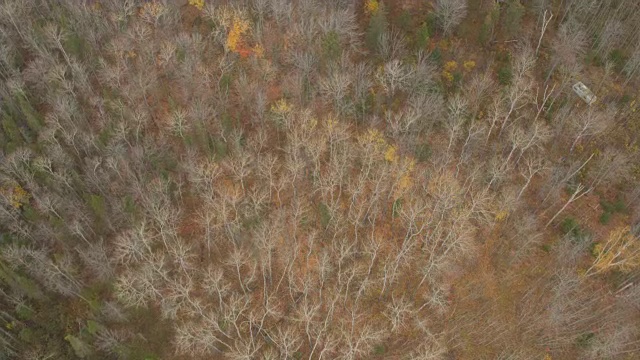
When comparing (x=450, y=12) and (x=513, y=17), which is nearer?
(x=450, y=12)

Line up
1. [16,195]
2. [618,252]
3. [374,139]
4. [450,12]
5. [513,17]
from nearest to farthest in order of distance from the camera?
[618,252] → [16,195] → [374,139] → [450,12] → [513,17]

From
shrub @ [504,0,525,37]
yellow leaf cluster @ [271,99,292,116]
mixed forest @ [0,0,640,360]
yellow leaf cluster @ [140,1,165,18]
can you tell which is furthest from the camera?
yellow leaf cluster @ [140,1,165,18]

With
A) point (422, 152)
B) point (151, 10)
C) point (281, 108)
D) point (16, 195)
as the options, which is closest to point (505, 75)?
point (422, 152)

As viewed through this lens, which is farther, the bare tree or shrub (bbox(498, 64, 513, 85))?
shrub (bbox(498, 64, 513, 85))

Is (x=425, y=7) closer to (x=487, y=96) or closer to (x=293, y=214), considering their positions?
(x=487, y=96)

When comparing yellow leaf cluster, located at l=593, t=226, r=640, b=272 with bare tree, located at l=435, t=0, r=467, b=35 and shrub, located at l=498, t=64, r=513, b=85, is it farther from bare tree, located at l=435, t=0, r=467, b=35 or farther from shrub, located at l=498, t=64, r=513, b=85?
bare tree, located at l=435, t=0, r=467, b=35

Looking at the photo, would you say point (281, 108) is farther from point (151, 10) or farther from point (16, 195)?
point (16, 195)

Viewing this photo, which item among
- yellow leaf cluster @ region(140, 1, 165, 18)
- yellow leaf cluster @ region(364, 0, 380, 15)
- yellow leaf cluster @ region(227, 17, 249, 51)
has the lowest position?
yellow leaf cluster @ region(227, 17, 249, 51)

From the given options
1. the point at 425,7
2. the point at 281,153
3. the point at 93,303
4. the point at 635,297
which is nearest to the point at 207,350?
the point at 93,303

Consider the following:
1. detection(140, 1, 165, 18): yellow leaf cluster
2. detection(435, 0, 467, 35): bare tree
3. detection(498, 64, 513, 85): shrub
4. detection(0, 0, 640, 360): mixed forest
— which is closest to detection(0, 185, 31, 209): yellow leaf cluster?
detection(0, 0, 640, 360): mixed forest
